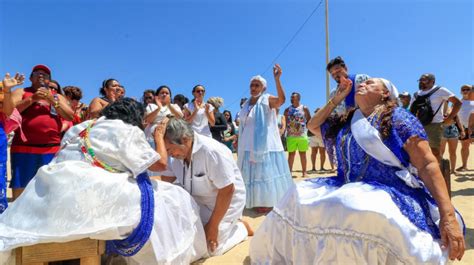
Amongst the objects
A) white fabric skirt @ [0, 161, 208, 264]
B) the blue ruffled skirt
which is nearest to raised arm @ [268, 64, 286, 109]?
the blue ruffled skirt

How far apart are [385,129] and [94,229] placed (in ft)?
6.50

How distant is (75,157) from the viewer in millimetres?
2268

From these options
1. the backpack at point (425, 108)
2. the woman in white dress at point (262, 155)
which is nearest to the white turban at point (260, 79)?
the woman in white dress at point (262, 155)

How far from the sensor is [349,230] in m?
1.97

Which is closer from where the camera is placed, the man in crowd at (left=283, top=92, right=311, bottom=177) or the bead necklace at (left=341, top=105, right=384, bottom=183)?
the bead necklace at (left=341, top=105, right=384, bottom=183)

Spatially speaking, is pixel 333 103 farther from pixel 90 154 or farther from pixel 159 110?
pixel 159 110

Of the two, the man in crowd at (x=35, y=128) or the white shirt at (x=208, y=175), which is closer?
the white shirt at (x=208, y=175)

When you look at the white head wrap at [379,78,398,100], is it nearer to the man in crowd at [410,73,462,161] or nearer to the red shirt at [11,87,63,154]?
the red shirt at [11,87,63,154]

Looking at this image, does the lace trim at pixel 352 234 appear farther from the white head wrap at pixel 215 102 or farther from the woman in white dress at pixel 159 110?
the white head wrap at pixel 215 102

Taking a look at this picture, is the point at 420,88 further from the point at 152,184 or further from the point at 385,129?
the point at 152,184

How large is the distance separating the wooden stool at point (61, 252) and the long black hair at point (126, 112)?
89 centimetres

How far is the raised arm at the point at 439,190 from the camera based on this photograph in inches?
74.3

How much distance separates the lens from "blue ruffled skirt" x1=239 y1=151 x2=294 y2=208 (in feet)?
15.3

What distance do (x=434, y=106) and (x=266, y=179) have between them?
3.74 meters
